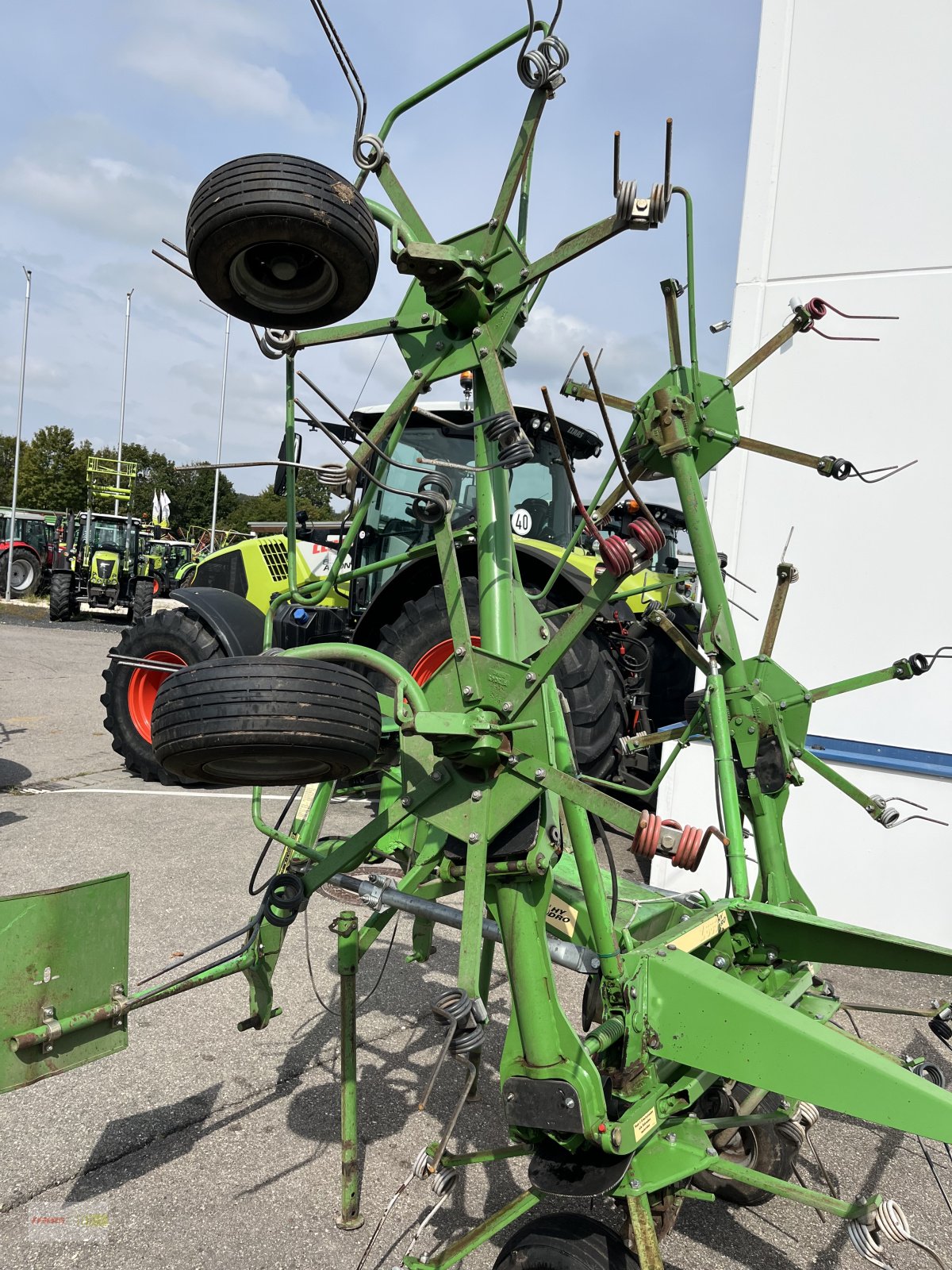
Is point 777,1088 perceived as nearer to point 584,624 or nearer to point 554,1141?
point 554,1141

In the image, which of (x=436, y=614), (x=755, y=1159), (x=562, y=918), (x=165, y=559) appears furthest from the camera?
(x=165, y=559)

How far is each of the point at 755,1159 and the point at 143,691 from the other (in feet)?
19.8

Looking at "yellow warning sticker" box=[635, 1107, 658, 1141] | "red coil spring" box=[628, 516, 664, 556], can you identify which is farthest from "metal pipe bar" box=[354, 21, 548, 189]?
"yellow warning sticker" box=[635, 1107, 658, 1141]

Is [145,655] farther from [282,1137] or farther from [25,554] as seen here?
[25,554]

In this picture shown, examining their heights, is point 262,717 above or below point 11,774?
above

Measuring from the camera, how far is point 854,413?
5.03 metres

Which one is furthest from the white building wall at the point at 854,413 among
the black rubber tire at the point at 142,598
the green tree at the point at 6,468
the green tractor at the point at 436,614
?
the green tree at the point at 6,468

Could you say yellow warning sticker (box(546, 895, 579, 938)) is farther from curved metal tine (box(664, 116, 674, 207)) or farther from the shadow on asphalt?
the shadow on asphalt

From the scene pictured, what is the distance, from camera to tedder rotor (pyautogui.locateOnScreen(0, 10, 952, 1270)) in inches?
72.7

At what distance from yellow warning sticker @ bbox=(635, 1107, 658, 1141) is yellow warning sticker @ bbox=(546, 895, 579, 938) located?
46cm

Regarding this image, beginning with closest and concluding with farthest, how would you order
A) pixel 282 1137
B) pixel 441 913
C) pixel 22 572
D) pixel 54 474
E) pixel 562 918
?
pixel 441 913, pixel 562 918, pixel 282 1137, pixel 22 572, pixel 54 474

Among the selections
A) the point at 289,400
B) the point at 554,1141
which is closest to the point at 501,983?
the point at 554,1141

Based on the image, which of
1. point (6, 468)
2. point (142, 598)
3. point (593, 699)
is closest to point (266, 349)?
point (593, 699)

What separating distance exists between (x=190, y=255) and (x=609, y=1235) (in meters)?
2.28
